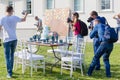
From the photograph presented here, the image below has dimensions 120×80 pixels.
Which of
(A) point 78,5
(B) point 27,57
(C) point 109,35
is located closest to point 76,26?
(B) point 27,57

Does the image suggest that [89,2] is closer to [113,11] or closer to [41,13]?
[113,11]

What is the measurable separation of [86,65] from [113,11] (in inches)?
505

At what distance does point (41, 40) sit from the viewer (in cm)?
1258

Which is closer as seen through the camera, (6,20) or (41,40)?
(6,20)

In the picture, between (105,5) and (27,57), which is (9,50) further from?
(105,5)

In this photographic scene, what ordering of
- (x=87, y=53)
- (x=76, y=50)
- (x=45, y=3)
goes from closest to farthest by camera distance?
(x=76, y=50), (x=87, y=53), (x=45, y=3)

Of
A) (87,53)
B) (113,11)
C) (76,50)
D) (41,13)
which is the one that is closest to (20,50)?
(76,50)

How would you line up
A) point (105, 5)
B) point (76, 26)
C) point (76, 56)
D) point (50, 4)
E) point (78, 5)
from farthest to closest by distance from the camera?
1. point (50, 4)
2. point (78, 5)
3. point (105, 5)
4. point (76, 26)
5. point (76, 56)

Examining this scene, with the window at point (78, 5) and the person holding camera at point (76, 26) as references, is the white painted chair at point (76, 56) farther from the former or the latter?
the window at point (78, 5)

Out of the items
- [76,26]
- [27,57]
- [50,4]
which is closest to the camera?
[27,57]

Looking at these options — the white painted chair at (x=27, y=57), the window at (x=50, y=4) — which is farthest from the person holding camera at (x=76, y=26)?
the window at (x=50, y=4)

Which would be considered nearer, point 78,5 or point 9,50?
point 9,50

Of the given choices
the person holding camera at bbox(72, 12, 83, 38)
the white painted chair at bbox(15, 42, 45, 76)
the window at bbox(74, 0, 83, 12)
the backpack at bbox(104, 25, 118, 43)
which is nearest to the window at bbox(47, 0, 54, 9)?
the window at bbox(74, 0, 83, 12)

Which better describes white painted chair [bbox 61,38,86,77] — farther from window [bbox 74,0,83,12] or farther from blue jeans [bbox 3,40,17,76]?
window [bbox 74,0,83,12]
